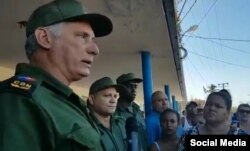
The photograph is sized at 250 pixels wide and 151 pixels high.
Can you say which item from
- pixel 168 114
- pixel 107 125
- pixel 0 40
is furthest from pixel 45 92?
pixel 0 40

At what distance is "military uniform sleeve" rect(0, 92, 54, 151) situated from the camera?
37.8 inches

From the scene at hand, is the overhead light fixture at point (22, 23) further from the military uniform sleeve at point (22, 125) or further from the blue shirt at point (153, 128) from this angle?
the military uniform sleeve at point (22, 125)

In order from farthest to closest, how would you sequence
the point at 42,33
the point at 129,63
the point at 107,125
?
the point at 129,63
the point at 107,125
the point at 42,33

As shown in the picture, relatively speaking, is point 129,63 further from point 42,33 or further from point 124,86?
point 42,33

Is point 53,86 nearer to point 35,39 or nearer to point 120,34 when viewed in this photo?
point 35,39

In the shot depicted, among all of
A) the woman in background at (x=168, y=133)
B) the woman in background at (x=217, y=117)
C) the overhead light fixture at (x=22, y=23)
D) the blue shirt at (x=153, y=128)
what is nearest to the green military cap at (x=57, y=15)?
the woman in background at (x=217, y=117)

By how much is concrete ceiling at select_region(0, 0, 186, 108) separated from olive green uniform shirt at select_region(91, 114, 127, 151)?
1.25m

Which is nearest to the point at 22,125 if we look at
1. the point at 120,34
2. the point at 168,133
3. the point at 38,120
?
the point at 38,120

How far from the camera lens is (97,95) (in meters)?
2.96

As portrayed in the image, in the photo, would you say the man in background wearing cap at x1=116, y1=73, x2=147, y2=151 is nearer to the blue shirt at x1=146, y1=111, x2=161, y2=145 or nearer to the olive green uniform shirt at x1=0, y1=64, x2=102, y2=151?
the blue shirt at x1=146, y1=111, x2=161, y2=145

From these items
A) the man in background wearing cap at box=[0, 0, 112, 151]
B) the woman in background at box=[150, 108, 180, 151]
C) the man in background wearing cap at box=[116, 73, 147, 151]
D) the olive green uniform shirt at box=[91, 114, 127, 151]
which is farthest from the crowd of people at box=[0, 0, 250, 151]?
the man in background wearing cap at box=[116, 73, 147, 151]

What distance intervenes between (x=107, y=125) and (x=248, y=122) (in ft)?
5.82

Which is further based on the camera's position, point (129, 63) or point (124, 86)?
point (129, 63)

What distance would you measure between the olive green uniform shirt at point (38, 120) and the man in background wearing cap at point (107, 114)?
1.34 meters
